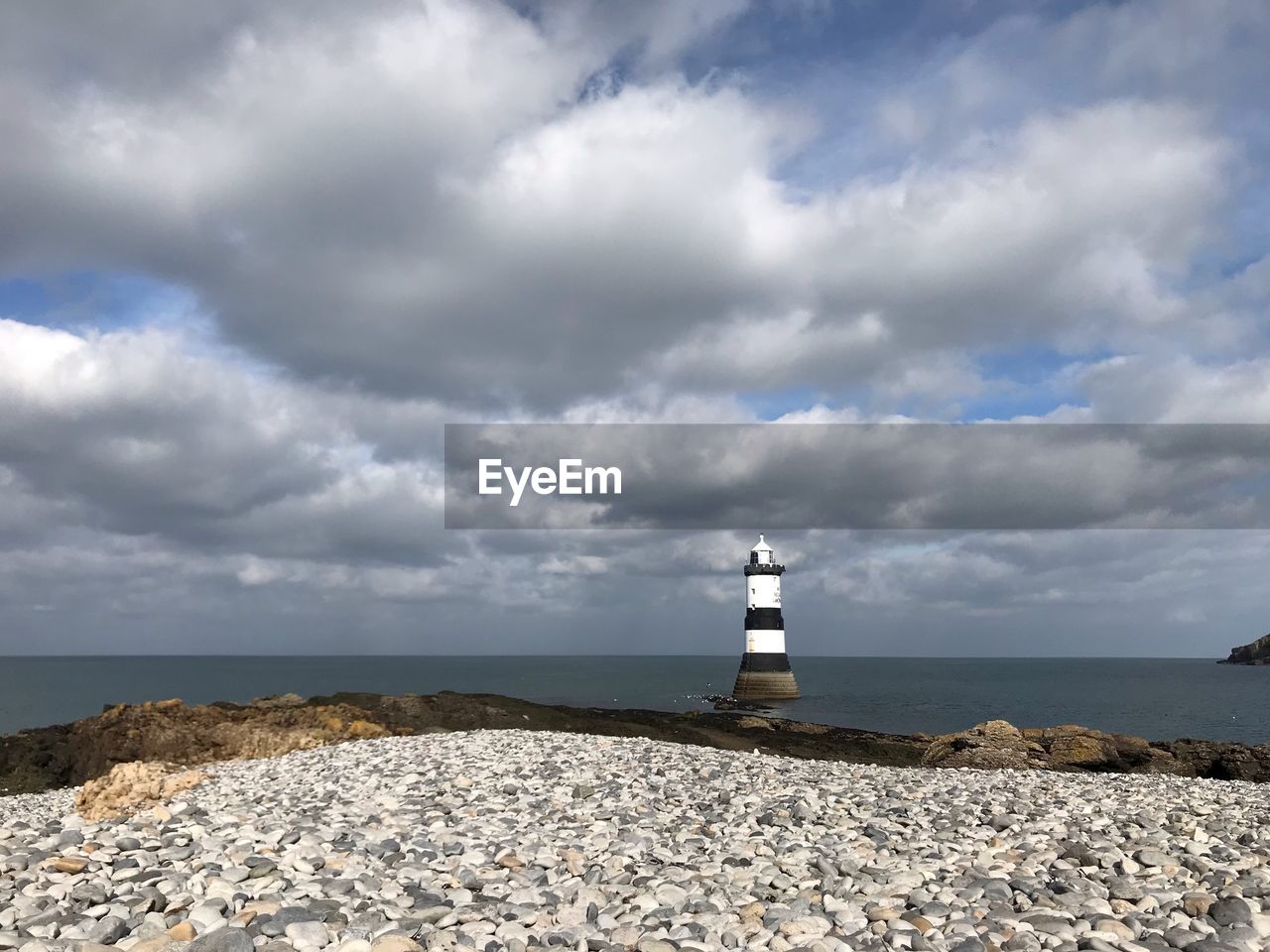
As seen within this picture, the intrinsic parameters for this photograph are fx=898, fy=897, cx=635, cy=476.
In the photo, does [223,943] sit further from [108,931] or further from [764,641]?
[764,641]

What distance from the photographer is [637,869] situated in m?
8.07

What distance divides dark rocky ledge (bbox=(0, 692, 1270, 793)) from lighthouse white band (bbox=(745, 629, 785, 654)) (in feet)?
112

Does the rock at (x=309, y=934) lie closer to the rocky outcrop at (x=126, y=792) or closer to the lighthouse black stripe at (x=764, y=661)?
the rocky outcrop at (x=126, y=792)

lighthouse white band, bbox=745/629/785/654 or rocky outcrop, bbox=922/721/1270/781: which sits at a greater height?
lighthouse white band, bbox=745/629/785/654

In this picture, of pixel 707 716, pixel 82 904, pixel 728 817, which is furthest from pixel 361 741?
pixel 707 716

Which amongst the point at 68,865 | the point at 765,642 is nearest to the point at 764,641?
the point at 765,642

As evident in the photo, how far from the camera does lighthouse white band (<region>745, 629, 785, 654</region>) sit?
64250 millimetres

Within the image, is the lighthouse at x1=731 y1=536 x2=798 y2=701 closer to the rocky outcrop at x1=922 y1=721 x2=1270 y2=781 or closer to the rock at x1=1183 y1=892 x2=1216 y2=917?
the rocky outcrop at x1=922 y1=721 x2=1270 y2=781

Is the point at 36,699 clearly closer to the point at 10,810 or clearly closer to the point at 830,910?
the point at 10,810

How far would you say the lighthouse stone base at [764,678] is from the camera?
212 ft

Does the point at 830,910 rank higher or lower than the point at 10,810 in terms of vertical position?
higher

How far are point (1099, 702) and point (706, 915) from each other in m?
102

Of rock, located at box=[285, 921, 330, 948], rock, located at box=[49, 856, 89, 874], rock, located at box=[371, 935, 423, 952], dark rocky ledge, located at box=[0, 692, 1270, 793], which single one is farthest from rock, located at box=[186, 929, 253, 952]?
dark rocky ledge, located at box=[0, 692, 1270, 793]

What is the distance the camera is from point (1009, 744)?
24.8 meters
